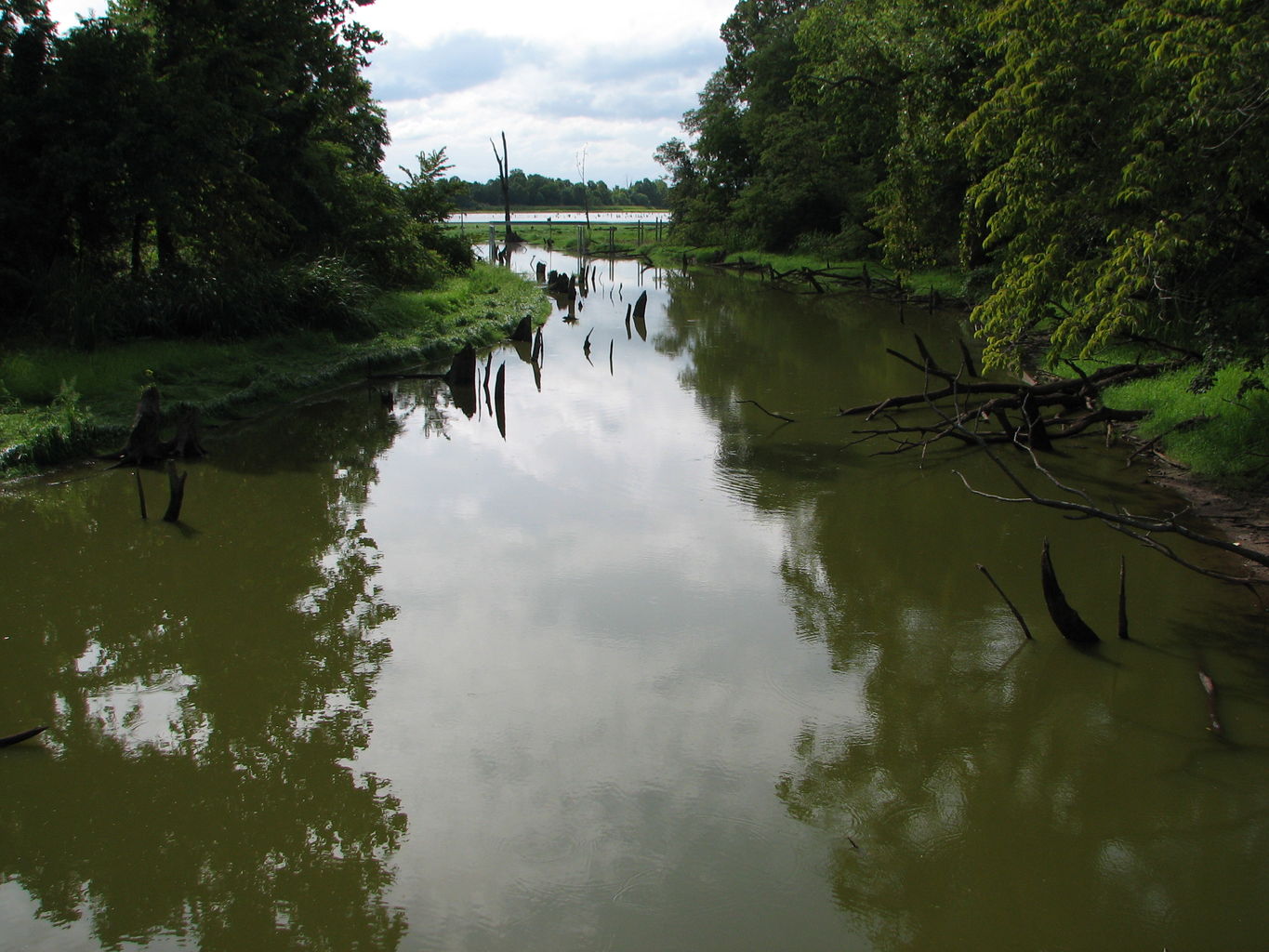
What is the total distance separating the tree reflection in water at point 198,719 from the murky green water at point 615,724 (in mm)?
21

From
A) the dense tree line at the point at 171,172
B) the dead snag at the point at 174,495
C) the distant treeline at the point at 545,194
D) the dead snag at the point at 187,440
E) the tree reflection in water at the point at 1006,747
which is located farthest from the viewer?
the distant treeline at the point at 545,194

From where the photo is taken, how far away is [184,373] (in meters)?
13.9

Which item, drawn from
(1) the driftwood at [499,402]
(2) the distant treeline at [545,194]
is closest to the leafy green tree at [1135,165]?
(1) the driftwood at [499,402]

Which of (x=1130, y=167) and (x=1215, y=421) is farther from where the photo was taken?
(x=1215, y=421)

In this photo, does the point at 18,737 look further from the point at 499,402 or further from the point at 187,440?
the point at 499,402

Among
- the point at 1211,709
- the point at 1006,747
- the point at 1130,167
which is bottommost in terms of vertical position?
the point at 1006,747

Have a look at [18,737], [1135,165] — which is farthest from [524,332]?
[18,737]

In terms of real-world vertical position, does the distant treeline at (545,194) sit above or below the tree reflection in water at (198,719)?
above

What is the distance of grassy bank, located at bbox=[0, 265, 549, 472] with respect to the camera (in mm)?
10945

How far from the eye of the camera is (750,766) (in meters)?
5.34

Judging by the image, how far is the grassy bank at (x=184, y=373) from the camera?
10.9 metres

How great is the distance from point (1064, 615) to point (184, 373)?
12.2 metres

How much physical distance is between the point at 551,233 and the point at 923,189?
55068 mm

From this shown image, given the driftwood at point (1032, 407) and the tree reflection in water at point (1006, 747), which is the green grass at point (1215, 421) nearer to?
the driftwood at point (1032, 407)
